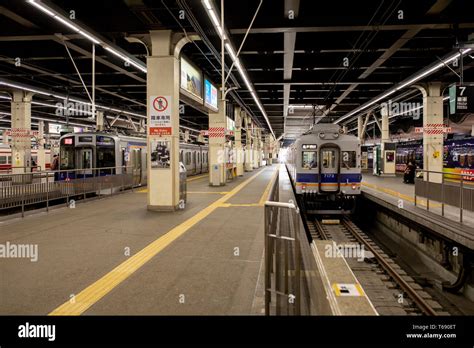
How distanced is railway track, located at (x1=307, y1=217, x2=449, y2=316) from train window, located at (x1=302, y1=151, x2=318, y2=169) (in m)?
2.21

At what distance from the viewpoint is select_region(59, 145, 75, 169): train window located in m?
14.4

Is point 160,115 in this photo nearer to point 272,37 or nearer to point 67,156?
point 272,37

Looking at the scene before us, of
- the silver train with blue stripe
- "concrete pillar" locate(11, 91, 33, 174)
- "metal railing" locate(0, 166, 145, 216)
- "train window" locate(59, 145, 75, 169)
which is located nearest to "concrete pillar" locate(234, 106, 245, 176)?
"metal railing" locate(0, 166, 145, 216)

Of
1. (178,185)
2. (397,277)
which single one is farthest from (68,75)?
(397,277)

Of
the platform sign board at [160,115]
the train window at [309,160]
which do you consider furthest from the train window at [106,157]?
the train window at [309,160]

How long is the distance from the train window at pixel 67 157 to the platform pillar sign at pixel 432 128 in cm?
1614

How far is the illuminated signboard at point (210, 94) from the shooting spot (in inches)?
528

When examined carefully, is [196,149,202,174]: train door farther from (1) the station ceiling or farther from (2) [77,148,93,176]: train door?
(2) [77,148,93,176]: train door

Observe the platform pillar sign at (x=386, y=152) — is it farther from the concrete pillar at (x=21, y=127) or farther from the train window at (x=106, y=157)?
the concrete pillar at (x=21, y=127)

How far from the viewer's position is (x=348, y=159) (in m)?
12.3

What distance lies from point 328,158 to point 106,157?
9.29m

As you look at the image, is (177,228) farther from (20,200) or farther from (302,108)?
(302,108)
